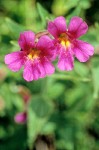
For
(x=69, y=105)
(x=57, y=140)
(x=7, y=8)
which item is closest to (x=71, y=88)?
(x=69, y=105)

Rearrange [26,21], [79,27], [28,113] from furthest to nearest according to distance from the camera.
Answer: [26,21] < [28,113] < [79,27]

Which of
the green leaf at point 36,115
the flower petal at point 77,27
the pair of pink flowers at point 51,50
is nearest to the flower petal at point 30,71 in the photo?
the pair of pink flowers at point 51,50

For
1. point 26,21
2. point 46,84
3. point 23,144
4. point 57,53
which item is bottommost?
point 23,144

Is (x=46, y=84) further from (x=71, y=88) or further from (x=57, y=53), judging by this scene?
(x=57, y=53)

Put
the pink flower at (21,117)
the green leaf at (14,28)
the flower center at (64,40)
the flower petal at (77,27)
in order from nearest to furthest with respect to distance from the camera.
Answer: the flower petal at (77,27) < the flower center at (64,40) < the green leaf at (14,28) < the pink flower at (21,117)

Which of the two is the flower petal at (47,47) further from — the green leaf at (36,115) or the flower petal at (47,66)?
the green leaf at (36,115)

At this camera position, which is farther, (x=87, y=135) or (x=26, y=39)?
(x=87, y=135)

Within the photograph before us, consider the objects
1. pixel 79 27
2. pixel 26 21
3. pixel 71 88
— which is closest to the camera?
pixel 79 27

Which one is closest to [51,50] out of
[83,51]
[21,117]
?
[83,51]
